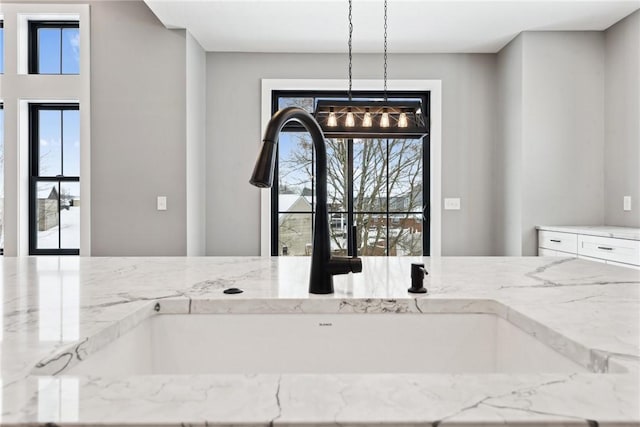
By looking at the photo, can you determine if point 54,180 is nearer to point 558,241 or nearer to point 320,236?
point 320,236

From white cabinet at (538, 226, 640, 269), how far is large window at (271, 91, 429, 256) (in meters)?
1.09

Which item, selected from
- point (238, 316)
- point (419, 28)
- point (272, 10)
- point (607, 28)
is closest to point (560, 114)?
point (607, 28)

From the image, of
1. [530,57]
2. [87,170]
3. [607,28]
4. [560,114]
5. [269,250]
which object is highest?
[607,28]

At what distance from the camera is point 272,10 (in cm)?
311

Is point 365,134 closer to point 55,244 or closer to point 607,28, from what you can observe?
point 607,28

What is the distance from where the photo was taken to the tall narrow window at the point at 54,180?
12.0 ft

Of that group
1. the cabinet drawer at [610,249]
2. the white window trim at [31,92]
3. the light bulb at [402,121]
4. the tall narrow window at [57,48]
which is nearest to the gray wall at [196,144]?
the white window trim at [31,92]

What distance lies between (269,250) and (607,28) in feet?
11.1

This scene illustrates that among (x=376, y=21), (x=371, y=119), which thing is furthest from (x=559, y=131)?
(x=371, y=119)

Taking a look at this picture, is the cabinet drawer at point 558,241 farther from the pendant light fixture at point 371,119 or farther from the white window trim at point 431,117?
the pendant light fixture at point 371,119

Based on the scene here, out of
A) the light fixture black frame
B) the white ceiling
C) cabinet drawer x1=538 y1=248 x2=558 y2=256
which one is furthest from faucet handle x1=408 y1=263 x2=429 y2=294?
cabinet drawer x1=538 y1=248 x2=558 y2=256

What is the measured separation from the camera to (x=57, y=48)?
365cm

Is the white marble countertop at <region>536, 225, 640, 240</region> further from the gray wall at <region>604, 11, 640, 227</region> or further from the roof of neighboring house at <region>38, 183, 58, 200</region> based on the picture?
the roof of neighboring house at <region>38, 183, 58, 200</region>

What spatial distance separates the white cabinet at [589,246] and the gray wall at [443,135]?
0.71 m
